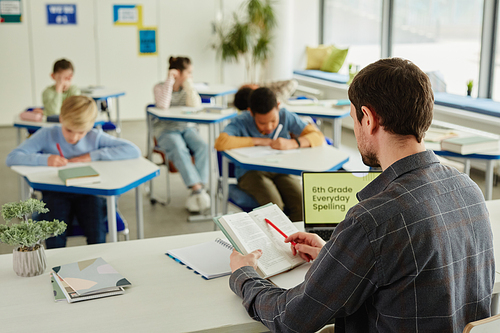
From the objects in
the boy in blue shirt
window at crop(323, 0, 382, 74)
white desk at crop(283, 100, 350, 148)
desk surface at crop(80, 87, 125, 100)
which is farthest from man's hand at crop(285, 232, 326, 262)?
window at crop(323, 0, 382, 74)

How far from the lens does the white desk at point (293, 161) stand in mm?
2719

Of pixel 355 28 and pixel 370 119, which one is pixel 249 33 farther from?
pixel 370 119

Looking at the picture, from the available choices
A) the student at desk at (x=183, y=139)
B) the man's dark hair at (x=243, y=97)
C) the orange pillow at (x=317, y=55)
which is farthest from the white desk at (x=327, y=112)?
the orange pillow at (x=317, y=55)

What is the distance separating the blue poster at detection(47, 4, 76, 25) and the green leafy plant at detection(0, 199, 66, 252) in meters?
7.01

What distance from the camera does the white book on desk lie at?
122 inches

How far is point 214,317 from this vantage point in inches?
49.3

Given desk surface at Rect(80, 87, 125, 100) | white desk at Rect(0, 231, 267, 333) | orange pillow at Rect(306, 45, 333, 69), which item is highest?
orange pillow at Rect(306, 45, 333, 69)

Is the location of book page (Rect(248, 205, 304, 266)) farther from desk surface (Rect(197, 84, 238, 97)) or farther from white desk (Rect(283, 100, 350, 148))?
desk surface (Rect(197, 84, 238, 97))

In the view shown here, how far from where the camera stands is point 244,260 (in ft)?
4.55

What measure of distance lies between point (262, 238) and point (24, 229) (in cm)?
71

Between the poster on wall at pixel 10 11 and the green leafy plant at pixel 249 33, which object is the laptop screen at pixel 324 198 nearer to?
the green leafy plant at pixel 249 33

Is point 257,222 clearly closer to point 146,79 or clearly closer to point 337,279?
point 337,279

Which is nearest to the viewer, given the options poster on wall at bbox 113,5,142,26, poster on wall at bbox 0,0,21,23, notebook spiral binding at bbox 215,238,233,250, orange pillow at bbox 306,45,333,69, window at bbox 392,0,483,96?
notebook spiral binding at bbox 215,238,233,250

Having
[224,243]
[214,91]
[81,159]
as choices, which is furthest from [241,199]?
[214,91]
